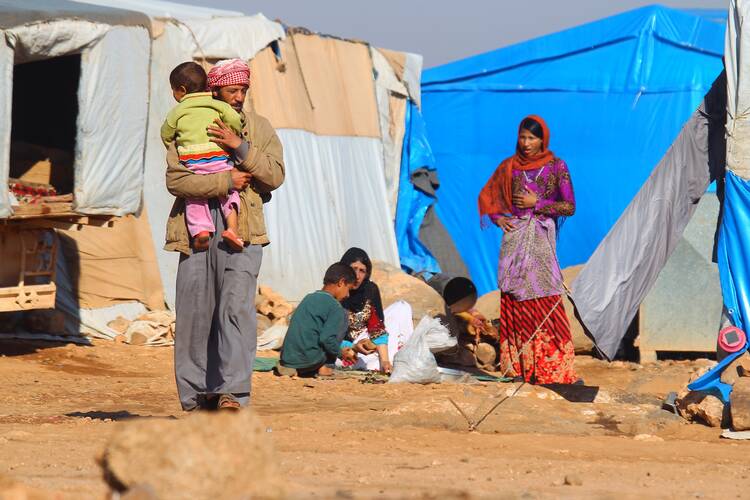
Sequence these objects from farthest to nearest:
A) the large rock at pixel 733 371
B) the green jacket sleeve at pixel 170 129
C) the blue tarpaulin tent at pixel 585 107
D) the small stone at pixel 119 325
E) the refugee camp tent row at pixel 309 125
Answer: the blue tarpaulin tent at pixel 585 107 < the refugee camp tent row at pixel 309 125 < the small stone at pixel 119 325 < the large rock at pixel 733 371 < the green jacket sleeve at pixel 170 129

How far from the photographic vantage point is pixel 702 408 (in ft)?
22.2

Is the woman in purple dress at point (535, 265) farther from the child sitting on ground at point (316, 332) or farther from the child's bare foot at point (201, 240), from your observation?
the child's bare foot at point (201, 240)

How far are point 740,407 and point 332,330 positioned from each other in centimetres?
327

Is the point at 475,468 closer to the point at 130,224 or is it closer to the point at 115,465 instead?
the point at 115,465

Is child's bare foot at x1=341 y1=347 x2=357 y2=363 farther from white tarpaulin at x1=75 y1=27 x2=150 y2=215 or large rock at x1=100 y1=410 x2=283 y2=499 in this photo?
large rock at x1=100 y1=410 x2=283 y2=499

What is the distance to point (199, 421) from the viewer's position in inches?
132

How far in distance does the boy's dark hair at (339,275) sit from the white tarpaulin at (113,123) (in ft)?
5.52

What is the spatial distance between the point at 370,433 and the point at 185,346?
99cm

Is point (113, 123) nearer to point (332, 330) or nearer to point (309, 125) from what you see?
point (332, 330)

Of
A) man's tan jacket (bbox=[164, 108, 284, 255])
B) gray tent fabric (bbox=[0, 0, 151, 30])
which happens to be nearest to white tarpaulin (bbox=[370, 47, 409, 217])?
gray tent fabric (bbox=[0, 0, 151, 30])

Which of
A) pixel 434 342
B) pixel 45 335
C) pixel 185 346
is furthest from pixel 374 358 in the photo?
pixel 185 346

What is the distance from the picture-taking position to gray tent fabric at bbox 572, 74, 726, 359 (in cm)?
725

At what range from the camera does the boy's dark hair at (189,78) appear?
5.73m

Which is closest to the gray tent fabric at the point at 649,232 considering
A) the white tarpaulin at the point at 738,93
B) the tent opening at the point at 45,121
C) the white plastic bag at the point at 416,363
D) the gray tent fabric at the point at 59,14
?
the white tarpaulin at the point at 738,93
